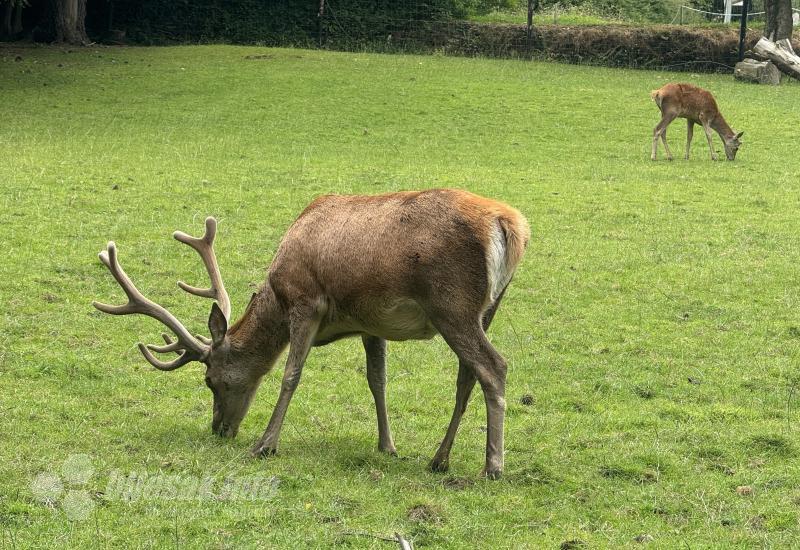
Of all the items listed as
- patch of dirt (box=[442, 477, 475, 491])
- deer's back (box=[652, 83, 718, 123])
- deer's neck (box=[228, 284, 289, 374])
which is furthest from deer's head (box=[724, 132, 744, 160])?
patch of dirt (box=[442, 477, 475, 491])

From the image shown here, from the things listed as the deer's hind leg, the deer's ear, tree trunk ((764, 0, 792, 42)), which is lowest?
the deer's hind leg

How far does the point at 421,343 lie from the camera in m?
9.16

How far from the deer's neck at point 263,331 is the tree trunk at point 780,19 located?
26.1 meters

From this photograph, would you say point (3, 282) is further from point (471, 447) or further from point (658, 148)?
point (658, 148)

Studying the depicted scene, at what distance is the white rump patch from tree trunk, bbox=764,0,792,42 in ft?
86.0

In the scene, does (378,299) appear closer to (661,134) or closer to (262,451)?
(262,451)

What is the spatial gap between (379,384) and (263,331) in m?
0.78

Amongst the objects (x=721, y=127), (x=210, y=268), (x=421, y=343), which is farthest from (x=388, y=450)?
(x=721, y=127)

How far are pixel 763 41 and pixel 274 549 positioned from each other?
53.5 ft

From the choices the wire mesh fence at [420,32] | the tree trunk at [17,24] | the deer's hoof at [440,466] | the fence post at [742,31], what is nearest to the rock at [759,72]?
the fence post at [742,31]

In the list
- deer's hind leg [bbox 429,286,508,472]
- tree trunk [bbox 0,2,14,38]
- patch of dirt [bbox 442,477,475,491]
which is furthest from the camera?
tree trunk [bbox 0,2,14,38]

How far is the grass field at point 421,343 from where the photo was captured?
5469mm

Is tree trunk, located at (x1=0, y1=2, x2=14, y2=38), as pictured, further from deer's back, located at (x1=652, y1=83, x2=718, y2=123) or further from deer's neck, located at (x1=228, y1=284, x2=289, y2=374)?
deer's neck, located at (x1=228, y1=284, x2=289, y2=374)

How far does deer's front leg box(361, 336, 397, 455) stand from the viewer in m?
6.76
